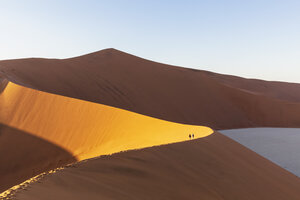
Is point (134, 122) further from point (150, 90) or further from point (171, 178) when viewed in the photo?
point (150, 90)

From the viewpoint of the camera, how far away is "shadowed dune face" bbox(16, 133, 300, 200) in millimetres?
2730

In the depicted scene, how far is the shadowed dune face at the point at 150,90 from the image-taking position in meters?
17.0

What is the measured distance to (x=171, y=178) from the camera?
133 inches

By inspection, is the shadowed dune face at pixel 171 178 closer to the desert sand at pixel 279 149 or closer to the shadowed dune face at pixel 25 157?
the desert sand at pixel 279 149

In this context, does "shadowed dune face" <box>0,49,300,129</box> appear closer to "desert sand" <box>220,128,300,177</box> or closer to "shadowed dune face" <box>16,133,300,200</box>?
A: "desert sand" <box>220,128,300,177</box>

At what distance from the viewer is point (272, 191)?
3961mm

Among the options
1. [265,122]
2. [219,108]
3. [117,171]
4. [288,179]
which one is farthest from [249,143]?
[265,122]

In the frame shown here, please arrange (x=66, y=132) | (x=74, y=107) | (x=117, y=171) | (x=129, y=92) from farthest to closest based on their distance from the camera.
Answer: (x=129, y=92), (x=74, y=107), (x=66, y=132), (x=117, y=171)

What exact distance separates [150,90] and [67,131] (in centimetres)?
1120

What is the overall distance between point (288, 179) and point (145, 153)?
3.06 metres

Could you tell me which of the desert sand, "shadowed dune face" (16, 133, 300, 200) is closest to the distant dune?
"shadowed dune face" (16, 133, 300, 200)

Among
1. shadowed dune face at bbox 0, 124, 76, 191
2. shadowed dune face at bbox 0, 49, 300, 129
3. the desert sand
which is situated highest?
shadowed dune face at bbox 0, 49, 300, 129

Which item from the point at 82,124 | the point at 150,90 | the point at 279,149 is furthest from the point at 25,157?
the point at 150,90

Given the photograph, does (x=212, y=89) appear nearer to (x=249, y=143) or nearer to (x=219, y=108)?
(x=219, y=108)
